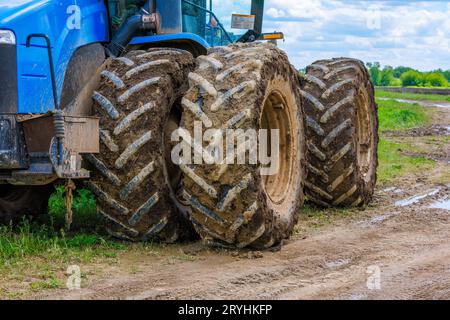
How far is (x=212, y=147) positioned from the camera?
6305 millimetres

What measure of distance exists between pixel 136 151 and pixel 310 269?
1715mm

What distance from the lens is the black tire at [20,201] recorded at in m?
7.74

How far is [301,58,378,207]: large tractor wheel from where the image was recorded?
8.86m

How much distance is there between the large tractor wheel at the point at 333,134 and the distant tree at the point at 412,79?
63829 millimetres

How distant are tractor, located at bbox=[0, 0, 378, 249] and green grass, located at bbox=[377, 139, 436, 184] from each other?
189 inches

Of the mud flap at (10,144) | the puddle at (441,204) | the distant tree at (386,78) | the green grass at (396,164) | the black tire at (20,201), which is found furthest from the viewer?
the distant tree at (386,78)

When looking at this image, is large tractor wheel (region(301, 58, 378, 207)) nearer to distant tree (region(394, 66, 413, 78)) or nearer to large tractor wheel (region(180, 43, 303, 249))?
large tractor wheel (region(180, 43, 303, 249))


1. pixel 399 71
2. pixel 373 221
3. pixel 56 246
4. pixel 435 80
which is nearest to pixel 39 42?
pixel 56 246

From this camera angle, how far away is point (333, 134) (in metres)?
8.84

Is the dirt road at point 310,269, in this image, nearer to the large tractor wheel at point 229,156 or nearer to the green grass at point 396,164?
the large tractor wheel at point 229,156

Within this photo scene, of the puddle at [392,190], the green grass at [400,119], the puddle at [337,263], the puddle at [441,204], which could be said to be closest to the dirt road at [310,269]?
the puddle at [337,263]

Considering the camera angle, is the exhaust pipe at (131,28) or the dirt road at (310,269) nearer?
the dirt road at (310,269)

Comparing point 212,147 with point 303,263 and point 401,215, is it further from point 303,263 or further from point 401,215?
point 401,215

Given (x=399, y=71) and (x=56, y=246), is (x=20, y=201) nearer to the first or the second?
(x=56, y=246)
